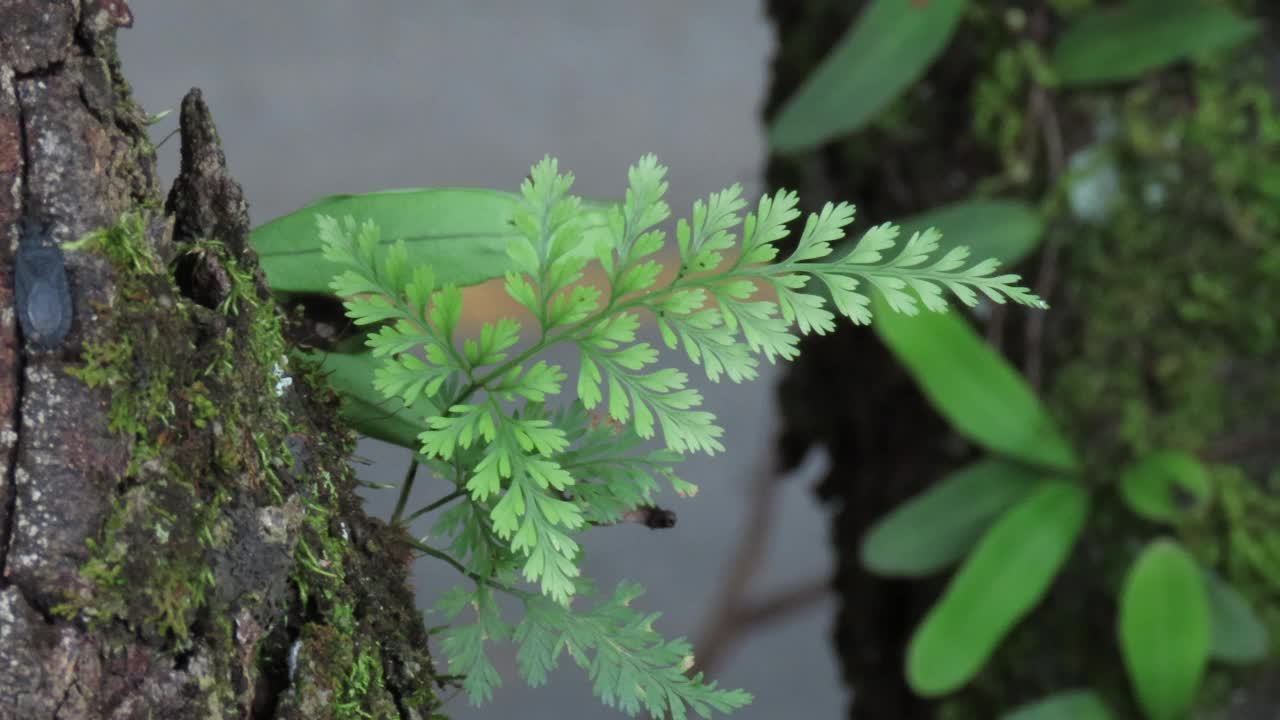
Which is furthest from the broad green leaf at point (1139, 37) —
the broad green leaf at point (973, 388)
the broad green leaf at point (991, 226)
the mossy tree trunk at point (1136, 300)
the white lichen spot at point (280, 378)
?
the white lichen spot at point (280, 378)

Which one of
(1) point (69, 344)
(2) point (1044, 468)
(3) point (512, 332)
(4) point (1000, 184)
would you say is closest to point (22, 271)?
(1) point (69, 344)

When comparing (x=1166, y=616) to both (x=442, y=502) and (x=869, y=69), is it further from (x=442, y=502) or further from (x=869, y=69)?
(x=442, y=502)

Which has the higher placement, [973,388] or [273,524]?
[973,388]

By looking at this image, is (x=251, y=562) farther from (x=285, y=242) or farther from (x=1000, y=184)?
(x=1000, y=184)

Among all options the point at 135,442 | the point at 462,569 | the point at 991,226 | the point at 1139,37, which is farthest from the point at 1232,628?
the point at 135,442

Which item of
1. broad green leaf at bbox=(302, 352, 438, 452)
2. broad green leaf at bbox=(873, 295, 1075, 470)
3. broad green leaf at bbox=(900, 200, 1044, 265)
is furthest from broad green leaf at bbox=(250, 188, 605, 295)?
broad green leaf at bbox=(900, 200, 1044, 265)

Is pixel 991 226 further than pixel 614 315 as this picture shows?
Yes
